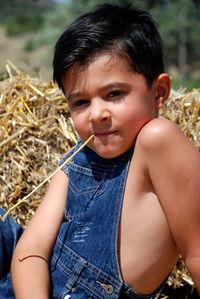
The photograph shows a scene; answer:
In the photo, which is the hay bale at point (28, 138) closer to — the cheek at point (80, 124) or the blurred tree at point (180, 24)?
the cheek at point (80, 124)

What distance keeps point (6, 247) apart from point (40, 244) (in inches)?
6.9

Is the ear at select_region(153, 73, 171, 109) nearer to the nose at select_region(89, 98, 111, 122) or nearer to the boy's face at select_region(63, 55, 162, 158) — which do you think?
the boy's face at select_region(63, 55, 162, 158)

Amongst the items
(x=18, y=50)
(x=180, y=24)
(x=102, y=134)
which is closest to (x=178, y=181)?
(x=102, y=134)

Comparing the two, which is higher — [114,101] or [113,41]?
[113,41]

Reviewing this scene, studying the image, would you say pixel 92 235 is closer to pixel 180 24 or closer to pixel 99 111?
pixel 99 111

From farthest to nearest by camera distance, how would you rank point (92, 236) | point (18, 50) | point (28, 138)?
point (18, 50) < point (28, 138) < point (92, 236)

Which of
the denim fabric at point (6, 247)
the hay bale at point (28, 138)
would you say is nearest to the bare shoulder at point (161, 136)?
the denim fabric at point (6, 247)

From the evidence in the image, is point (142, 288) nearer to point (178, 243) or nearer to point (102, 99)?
point (178, 243)

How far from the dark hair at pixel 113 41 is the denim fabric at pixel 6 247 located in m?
0.57

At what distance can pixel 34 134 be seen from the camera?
2.32 meters

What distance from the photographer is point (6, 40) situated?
22.5m

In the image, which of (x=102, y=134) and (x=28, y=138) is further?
(x=28, y=138)

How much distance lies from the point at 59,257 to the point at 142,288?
29 cm

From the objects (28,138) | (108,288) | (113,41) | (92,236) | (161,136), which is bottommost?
(108,288)
